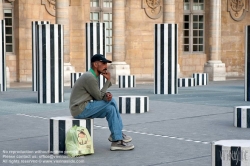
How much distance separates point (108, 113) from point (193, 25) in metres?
21.6

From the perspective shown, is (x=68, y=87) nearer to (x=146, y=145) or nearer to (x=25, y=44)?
(x=25, y=44)

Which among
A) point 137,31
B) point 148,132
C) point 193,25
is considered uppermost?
point 193,25

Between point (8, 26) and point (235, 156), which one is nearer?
point (235, 156)

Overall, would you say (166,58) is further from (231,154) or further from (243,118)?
(231,154)

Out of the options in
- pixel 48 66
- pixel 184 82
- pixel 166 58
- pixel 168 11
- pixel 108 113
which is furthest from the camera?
pixel 168 11

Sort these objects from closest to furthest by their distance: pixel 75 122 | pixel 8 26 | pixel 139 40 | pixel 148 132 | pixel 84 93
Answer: pixel 75 122 < pixel 84 93 < pixel 148 132 < pixel 8 26 < pixel 139 40

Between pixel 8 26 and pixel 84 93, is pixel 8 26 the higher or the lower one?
the higher one

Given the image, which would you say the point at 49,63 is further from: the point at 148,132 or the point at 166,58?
the point at 148,132

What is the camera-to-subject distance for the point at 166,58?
18.9 meters

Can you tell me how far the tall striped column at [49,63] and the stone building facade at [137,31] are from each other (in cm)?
733

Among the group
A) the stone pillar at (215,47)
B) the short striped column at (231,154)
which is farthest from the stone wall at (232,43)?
the short striped column at (231,154)

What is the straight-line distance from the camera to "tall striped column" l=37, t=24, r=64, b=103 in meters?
16.0

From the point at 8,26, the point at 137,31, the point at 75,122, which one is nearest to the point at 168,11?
the point at 137,31

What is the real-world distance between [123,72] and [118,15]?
2.22 meters
